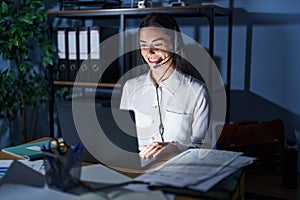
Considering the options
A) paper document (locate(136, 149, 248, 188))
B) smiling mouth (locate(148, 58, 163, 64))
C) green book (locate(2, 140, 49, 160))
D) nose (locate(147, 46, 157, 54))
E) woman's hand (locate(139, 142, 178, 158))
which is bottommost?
green book (locate(2, 140, 49, 160))

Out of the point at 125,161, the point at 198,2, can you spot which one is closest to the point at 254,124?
the point at 198,2

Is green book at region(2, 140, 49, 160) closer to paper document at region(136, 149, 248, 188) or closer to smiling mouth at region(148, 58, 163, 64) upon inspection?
paper document at region(136, 149, 248, 188)

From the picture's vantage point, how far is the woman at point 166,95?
172 cm

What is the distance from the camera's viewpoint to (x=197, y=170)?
40.5 inches

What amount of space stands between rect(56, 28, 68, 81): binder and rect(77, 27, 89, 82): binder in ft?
0.36

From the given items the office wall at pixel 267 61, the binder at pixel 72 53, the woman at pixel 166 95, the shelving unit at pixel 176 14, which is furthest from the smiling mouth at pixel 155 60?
the binder at pixel 72 53

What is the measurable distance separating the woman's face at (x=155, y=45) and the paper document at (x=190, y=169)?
26.2 inches

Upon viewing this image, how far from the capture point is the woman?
1.72 m

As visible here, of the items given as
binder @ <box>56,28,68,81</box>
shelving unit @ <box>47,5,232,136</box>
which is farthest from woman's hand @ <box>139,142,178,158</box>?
binder @ <box>56,28,68,81</box>

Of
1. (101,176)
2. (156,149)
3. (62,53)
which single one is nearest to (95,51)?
(62,53)

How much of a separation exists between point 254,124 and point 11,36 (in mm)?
1659

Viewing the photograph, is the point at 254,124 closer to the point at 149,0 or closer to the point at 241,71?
the point at 241,71

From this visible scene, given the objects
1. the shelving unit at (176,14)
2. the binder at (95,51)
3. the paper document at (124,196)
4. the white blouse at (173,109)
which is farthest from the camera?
the binder at (95,51)

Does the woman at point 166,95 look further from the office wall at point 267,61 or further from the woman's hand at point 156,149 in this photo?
the office wall at point 267,61
